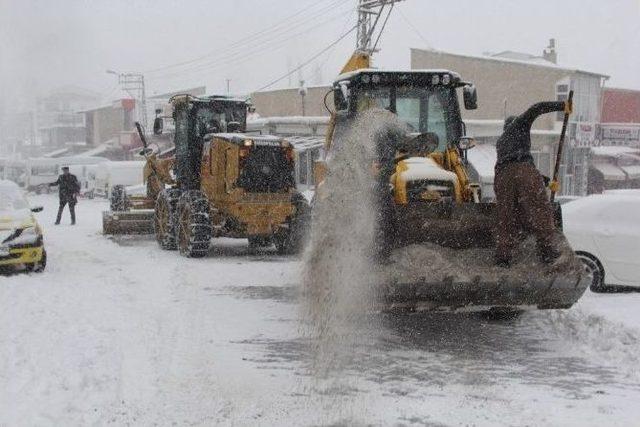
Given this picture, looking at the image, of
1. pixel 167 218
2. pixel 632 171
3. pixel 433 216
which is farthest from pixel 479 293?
pixel 632 171

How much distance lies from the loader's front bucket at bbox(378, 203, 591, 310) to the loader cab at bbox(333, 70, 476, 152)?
1.74 metres

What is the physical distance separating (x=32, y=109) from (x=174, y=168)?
443 ft

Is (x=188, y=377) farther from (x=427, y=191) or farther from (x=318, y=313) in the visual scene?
(x=427, y=191)

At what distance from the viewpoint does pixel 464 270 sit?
7391 millimetres

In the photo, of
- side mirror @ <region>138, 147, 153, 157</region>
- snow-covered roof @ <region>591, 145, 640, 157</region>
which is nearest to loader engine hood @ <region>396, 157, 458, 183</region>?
side mirror @ <region>138, 147, 153, 157</region>

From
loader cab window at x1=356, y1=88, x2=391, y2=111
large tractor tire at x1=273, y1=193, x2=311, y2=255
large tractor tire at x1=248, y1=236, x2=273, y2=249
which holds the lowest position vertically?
large tractor tire at x1=248, y1=236, x2=273, y2=249

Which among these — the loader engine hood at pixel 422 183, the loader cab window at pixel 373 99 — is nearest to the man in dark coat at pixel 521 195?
the loader engine hood at pixel 422 183

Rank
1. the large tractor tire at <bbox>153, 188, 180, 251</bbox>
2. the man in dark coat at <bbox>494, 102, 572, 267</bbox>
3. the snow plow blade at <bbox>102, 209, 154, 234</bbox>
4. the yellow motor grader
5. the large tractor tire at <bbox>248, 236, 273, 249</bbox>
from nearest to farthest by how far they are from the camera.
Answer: the man in dark coat at <bbox>494, 102, 572, 267</bbox> < the large tractor tire at <bbox>153, 188, 180, 251</bbox> < the large tractor tire at <bbox>248, 236, 273, 249</bbox> < the yellow motor grader < the snow plow blade at <bbox>102, 209, 154, 234</bbox>

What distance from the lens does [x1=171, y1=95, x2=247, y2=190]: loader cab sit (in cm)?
1612

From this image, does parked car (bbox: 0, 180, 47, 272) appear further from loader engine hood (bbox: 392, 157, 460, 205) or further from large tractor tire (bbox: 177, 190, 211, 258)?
loader engine hood (bbox: 392, 157, 460, 205)

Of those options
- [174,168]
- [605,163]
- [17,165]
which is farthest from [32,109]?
[174,168]

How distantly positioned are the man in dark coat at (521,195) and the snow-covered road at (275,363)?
1080mm

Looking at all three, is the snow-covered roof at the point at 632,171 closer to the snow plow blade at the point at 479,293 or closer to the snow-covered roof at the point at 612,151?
the snow-covered roof at the point at 612,151

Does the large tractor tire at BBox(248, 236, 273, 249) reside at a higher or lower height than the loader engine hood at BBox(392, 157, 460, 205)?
lower
